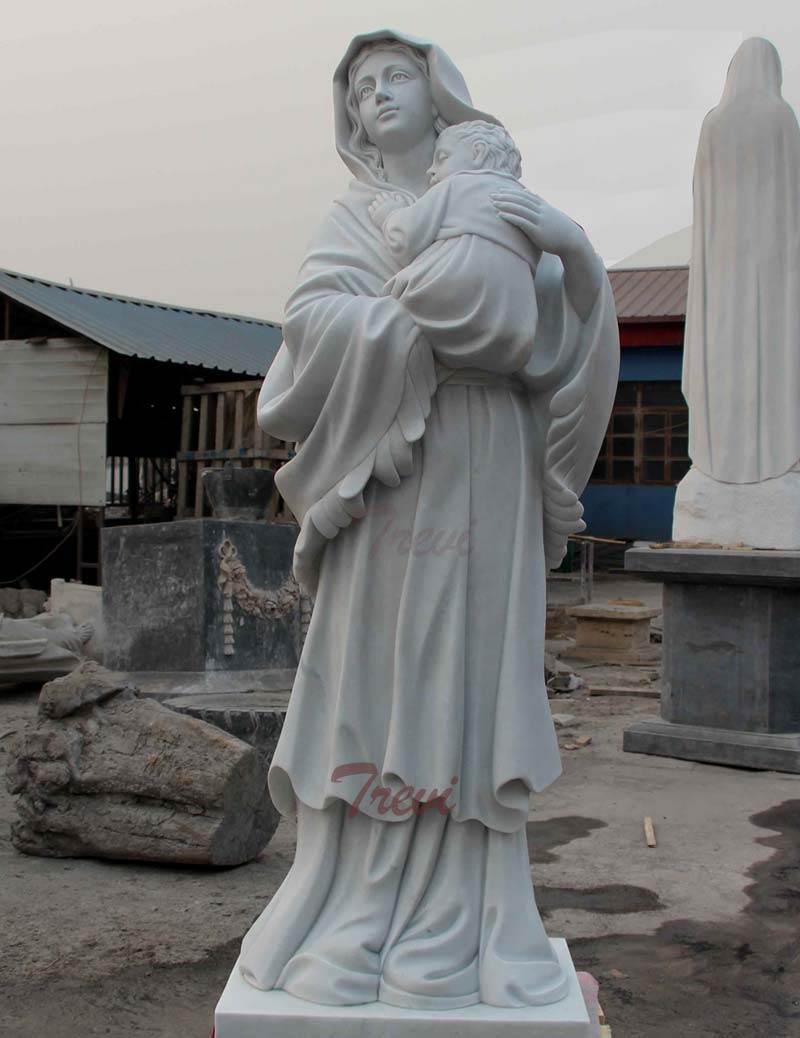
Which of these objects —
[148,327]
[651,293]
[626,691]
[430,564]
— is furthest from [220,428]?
[430,564]

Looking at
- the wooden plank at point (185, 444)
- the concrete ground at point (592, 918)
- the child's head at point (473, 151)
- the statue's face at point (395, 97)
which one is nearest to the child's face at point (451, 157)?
the child's head at point (473, 151)

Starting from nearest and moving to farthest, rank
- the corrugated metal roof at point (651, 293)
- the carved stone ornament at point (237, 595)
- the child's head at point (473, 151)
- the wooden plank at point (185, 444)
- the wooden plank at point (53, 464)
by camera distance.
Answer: the child's head at point (473, 151) → the carved stone ornament at point (237, 595) → the wooden plank at point (53, 464) → the wooden plank at point (185, 444) → the corrugated metal roof at point (651, 293)

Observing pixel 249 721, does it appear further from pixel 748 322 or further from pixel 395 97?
pixel 395 97

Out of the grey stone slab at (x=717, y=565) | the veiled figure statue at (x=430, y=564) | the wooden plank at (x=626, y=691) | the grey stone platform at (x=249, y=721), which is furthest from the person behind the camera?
the wooden plank at (x=626, y=691)

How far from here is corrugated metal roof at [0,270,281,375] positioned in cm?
1431

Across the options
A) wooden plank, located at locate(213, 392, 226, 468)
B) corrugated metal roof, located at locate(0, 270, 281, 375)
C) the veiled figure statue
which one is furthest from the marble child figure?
corrugated metal roof, located at locate(0, 270, 281, 375)

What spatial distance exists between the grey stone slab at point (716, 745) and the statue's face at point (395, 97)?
509 cm

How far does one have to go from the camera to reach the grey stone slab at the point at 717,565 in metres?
6.78

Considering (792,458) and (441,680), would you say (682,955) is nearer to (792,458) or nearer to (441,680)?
(441,680)

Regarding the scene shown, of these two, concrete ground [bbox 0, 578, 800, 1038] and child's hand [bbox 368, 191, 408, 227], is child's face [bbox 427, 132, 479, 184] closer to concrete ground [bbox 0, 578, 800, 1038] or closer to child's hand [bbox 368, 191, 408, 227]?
child's hand [bbox 368, 191, 408, 227]

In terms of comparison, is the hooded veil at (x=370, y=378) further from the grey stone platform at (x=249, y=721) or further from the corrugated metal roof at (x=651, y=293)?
the corrugated metal roof at (x=651, y=293)

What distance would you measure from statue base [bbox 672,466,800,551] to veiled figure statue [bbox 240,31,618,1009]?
182 inches

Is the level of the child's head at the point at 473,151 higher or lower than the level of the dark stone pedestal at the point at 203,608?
higher

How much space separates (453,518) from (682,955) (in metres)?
2.41
